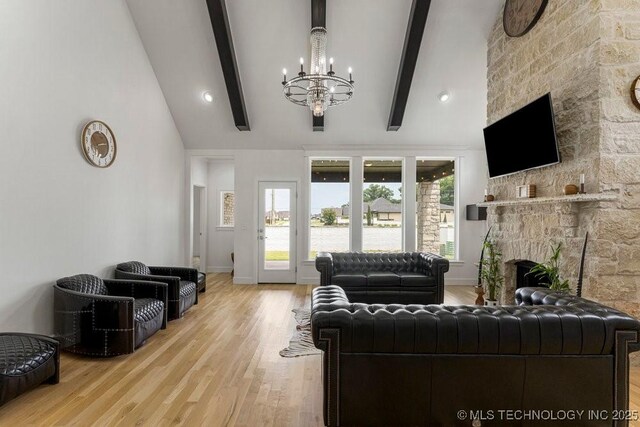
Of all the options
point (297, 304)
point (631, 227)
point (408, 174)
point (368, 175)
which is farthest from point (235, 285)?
point (631, 227)

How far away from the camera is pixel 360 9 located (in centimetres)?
502

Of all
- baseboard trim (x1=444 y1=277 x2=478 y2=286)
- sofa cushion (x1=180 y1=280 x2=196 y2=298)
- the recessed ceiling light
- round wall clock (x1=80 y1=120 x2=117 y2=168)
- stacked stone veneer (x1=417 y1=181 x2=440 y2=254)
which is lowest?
baseboard trim (x1=444 y1=277 x2=478 y2=286)

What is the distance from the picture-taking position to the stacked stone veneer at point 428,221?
7379mm

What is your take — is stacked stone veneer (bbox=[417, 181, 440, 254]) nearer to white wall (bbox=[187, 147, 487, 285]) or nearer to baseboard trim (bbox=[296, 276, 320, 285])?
white wall (bbox=[187, 147, 487, 285])

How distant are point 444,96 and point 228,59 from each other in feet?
11.6

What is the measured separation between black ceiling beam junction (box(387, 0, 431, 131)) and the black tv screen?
1507 mm

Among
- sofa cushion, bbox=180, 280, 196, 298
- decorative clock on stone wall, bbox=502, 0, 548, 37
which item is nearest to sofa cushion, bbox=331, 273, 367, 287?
sofa cushion, bbox=180, 280, 196, 298

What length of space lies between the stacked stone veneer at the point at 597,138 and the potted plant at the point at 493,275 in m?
1.07

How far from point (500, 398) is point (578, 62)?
3.28m

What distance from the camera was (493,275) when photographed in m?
5.13

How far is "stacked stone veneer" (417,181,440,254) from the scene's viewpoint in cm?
738

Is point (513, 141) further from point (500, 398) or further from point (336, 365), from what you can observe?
point (336, 365)

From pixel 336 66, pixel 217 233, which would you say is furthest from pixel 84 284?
pixel 217 233

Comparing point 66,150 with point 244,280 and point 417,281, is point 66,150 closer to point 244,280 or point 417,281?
point 244,280
